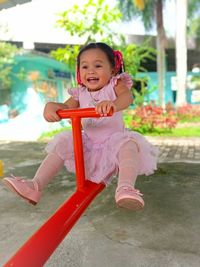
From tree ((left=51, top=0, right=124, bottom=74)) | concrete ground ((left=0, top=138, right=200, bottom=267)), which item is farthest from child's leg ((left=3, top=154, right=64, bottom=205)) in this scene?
tree ((left=51, top=0, right=124, bottom=74))

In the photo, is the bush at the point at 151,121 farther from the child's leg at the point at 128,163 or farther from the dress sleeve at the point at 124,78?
the child's leg at the point at 128,163

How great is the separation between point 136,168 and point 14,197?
5.53 ft

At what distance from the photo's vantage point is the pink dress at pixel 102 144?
201 centimetres

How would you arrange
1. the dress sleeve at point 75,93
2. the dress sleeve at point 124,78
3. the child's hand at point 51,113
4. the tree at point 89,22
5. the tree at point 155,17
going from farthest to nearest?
the tree at point 155,17 < the tree at point 89,22 < the dress sleeve at point 75,93 < the dress sleeve at point 124,78 < the child's hand at point 51,113

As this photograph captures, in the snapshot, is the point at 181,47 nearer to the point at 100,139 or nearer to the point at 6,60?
the point at 6,60

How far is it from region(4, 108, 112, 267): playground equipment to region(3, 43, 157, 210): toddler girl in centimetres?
13

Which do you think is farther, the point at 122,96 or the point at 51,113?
the point at 122,96

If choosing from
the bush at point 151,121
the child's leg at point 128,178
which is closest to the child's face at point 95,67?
the child's leg at point 128,178

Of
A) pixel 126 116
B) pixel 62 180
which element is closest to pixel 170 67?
pixel 126 116

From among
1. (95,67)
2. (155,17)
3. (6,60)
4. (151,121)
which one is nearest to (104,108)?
(95,67)

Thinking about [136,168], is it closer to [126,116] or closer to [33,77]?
[126,116]

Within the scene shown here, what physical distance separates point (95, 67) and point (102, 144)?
1.38ft

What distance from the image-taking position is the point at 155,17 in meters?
14.6

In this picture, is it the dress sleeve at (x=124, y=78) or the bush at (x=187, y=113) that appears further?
the bush at (x=187, y=113)
